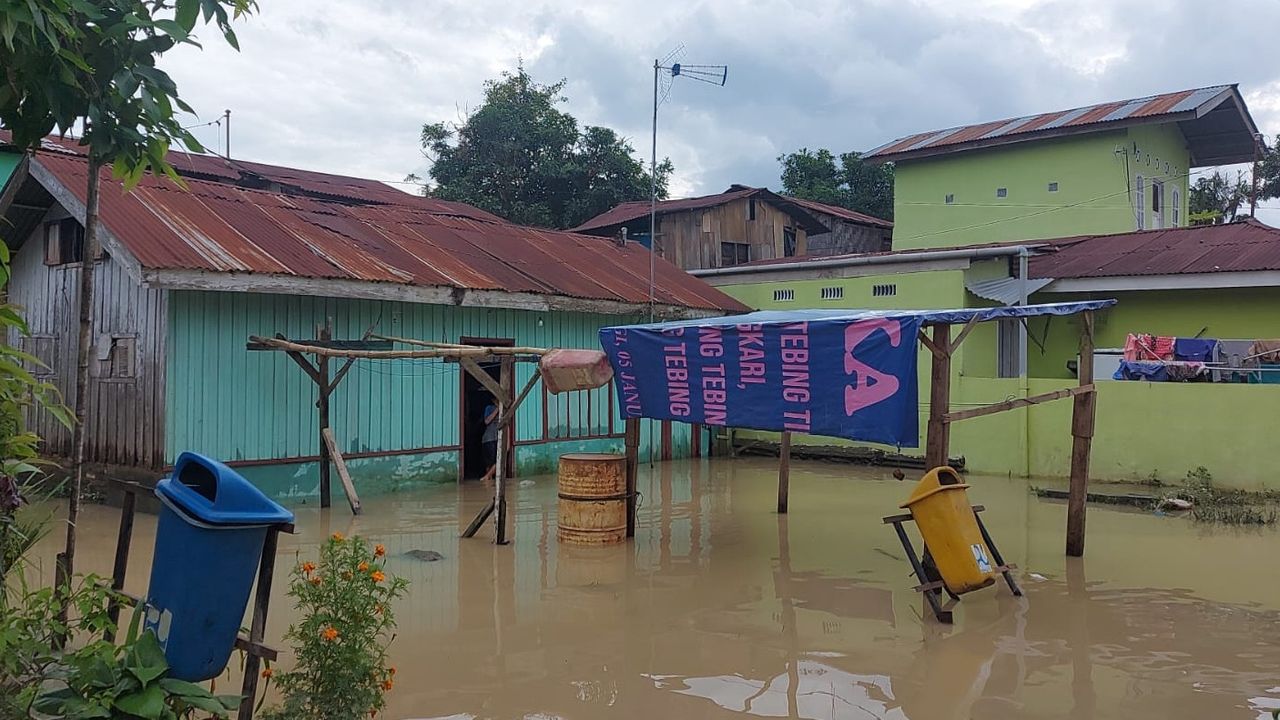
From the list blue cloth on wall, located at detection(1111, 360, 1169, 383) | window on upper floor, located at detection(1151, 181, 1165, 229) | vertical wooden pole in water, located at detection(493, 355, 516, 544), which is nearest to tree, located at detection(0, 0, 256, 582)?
vertical wooden pole in water, located at detection(493, 355, 516, 544)

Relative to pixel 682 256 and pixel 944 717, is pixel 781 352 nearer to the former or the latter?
pixel 944 717

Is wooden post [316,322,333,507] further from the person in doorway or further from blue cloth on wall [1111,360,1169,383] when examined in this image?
blue cloth on wall [1111,360,1169,383]

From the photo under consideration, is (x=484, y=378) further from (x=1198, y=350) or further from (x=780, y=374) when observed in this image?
(x=1198, y=350)

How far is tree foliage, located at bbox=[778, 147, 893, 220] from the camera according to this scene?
38.8m

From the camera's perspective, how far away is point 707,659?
659 cm

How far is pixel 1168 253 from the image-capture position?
17844 millimetres

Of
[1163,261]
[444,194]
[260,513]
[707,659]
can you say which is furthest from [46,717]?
[444,194]

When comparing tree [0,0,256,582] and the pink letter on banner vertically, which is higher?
tree [0,0,256,582]

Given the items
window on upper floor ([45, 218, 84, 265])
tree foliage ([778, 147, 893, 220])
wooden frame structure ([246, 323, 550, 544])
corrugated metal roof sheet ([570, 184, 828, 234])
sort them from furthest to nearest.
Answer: tree foliage ([778, 147, 893, 220])
corrugated metal roof sheet ([570, 184, 828, 234])
window on upper floor ([45, 218, 84, 265])
wooden frame structure ([246, 323, 550, 544])

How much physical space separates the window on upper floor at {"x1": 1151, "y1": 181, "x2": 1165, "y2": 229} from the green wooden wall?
1622cm

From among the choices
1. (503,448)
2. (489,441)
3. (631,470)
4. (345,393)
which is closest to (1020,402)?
(631,470)

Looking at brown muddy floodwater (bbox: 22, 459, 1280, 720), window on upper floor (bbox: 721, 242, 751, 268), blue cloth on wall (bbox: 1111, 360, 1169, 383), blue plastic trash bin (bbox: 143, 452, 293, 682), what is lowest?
brown muddy floodwater (bbox: 22, 459, 1280, 720)

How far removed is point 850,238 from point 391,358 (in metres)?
22.1

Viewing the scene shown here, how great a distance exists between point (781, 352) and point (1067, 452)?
885 cm
